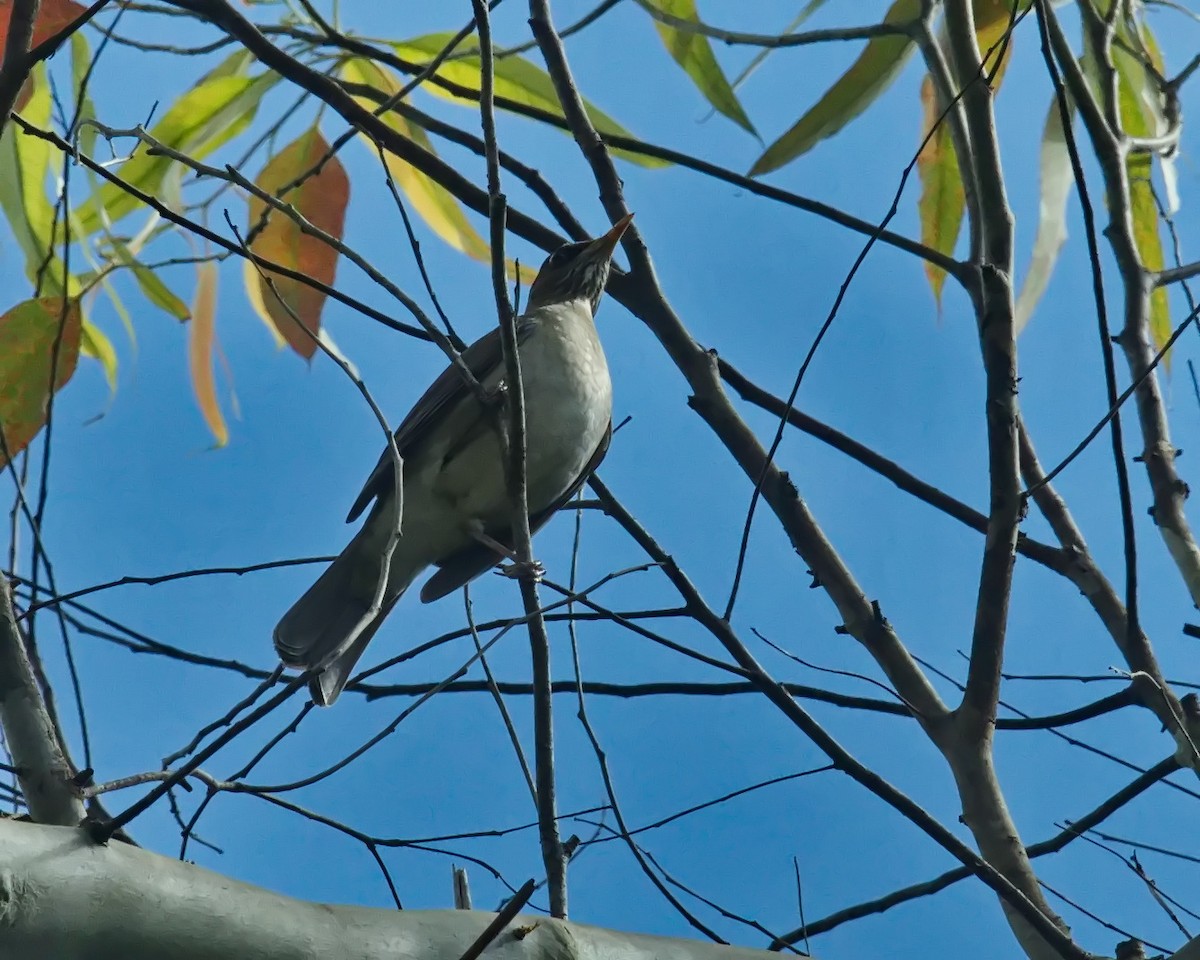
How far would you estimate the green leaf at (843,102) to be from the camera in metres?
3.02

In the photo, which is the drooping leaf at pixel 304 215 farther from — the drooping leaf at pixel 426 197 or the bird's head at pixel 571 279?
the bird's head at pixel 571 279

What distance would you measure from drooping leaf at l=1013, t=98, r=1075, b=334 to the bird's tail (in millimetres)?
1757

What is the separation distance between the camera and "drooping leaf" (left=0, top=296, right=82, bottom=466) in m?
2.65

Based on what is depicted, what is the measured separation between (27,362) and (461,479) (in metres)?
1.18

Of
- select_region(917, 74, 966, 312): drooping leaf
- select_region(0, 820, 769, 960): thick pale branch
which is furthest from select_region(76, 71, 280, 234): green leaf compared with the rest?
select_region(0, 820, 769, 960): thick pale branch

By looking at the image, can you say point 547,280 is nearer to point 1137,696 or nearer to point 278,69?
point 278,69

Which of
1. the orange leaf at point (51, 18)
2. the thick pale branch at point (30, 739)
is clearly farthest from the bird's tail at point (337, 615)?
the thick pale branch at point (30, 739)

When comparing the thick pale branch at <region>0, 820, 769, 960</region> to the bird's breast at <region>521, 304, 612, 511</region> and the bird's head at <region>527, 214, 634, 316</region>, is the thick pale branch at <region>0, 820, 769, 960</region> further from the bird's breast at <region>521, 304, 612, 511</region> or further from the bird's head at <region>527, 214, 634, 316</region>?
the bird's head at <region>527, 214, 634, 316</region>

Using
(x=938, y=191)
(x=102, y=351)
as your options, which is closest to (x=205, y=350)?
(x=102, y=351)

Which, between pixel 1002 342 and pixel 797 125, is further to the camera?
pixel 797 125

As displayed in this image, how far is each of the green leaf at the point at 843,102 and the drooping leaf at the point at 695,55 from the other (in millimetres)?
210

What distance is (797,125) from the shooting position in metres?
3.02

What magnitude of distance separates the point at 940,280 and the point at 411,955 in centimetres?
220

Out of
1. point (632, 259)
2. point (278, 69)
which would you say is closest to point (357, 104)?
point (278, 69)
